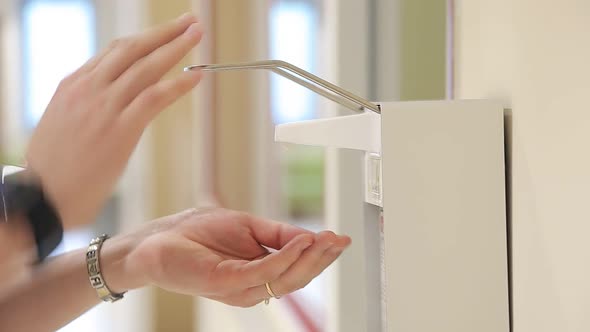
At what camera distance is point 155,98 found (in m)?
0.40

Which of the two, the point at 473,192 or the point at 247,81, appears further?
the point at 247,81

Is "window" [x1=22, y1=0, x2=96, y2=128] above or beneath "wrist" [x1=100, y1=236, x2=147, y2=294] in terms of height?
above

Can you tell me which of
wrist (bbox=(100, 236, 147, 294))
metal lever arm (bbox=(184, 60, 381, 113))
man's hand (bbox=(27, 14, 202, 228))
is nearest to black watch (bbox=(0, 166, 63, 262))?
man's hand (bbox=(27, 14, 202, 228))

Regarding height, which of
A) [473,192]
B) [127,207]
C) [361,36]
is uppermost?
[361,36]

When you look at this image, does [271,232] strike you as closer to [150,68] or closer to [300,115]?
[150,68]

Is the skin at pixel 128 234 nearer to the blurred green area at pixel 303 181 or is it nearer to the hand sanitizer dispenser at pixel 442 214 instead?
the hand sanitizer dispenser at pixel 442 214

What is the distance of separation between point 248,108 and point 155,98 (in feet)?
4.13

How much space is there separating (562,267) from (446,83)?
8.1 inches

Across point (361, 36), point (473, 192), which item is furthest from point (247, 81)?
point (473, 192)

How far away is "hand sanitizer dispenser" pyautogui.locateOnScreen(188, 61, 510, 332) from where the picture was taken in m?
0.42

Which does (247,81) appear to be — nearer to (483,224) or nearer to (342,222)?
(342,222)

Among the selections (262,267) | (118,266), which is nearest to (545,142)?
(262,267)

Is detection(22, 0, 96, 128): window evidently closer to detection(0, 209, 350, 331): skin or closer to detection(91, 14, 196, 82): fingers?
detection(0, 209, 350, 331): skin

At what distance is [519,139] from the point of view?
41 centimetres
